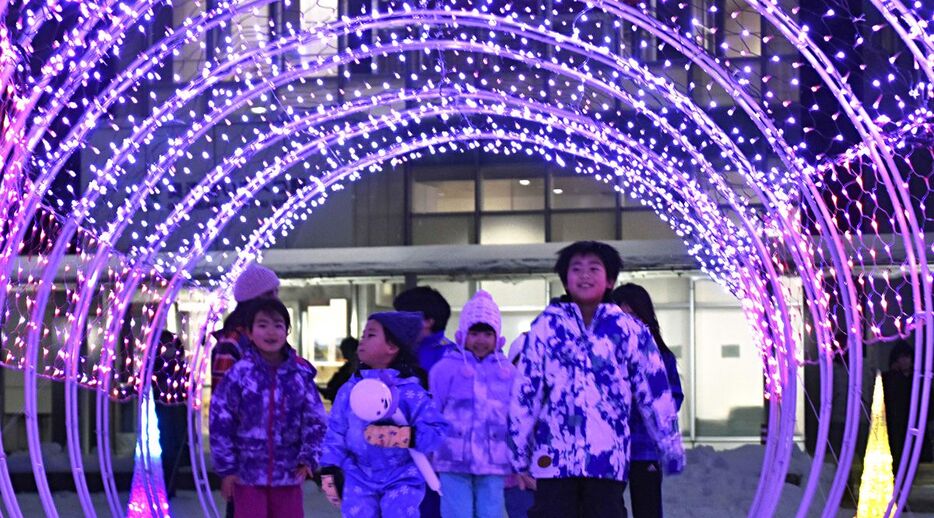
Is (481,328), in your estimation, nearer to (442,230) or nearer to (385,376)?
(385,376)

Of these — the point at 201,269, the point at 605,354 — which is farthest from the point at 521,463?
the point at 201,269

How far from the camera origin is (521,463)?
251 inches

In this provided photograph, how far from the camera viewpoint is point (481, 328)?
8.53 metres

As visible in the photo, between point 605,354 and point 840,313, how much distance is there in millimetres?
13802

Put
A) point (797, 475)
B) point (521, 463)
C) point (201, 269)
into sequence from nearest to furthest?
1. point (521, 463)
2. point (797, 475)
3. point (201, 269)

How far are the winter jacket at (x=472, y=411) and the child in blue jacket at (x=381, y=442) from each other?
41.4 inches

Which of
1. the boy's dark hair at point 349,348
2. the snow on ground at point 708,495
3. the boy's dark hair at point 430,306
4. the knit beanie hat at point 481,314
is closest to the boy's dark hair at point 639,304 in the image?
the knit beanie hat at point 481,314

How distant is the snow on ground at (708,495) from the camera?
13.7 meters

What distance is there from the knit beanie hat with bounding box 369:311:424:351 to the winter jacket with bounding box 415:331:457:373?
1.49 m

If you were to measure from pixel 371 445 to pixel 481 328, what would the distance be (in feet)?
4.85

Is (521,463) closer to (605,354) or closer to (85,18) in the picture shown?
(605,354)

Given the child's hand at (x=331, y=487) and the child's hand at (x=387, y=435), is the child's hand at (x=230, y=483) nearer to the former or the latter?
the child's hand at (x=331, y=487)

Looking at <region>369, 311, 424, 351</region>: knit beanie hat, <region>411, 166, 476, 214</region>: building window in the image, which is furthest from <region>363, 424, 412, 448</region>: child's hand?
<region>411, 166, 476, 214</region>: building window

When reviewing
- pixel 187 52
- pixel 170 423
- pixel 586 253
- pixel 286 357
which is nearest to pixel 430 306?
pixel 286 357
